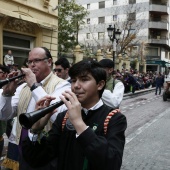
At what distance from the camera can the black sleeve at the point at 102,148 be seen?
5.19ft

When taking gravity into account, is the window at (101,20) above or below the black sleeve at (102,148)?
above

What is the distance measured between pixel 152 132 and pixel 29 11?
27.7ft

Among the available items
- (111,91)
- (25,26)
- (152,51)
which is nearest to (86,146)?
(111,91)

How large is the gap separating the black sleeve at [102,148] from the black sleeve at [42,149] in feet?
1.10

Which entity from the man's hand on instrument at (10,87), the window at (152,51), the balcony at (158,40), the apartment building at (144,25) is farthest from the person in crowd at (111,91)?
the window at (152,51)

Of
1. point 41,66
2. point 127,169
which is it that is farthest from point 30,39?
point 41,66

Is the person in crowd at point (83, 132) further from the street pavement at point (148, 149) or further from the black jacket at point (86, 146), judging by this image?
the street pavement at point (148, 149)

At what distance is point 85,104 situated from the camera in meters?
1.89

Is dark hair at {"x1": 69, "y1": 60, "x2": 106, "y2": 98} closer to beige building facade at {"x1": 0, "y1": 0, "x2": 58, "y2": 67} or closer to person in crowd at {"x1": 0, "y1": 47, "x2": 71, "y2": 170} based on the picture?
person in crowd at {"x1": 0, "y1": 47, "x2": 71, "y2": 170}

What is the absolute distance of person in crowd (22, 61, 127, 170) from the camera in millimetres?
1615

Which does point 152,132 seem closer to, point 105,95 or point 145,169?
point 145,169

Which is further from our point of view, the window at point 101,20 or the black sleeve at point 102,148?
the window at point 101,20

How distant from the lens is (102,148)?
1592 millimetres

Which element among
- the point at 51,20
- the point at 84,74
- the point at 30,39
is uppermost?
the point at 51,20
